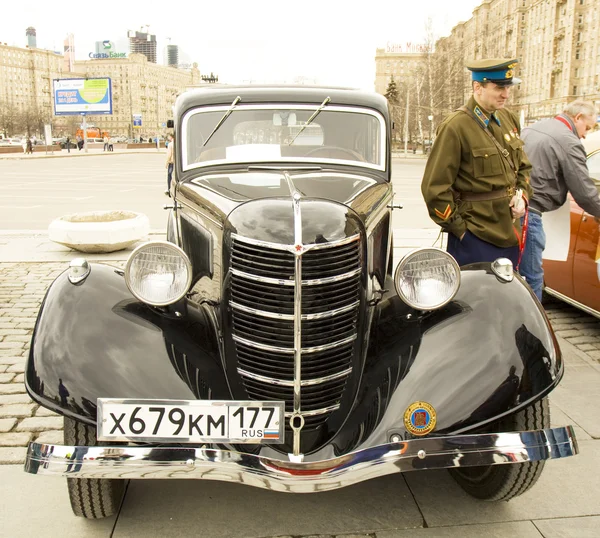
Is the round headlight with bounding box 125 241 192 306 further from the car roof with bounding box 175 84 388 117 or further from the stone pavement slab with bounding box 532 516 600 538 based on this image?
the stone pavement slab with bounding box 532 516 600 538

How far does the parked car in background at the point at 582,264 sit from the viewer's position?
17.2 feet

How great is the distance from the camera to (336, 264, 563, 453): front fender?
102 inches

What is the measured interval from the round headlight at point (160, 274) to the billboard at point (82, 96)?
5388 centimetres

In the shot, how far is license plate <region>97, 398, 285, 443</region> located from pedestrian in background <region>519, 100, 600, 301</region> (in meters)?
3.05

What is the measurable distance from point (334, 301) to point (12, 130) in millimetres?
104755

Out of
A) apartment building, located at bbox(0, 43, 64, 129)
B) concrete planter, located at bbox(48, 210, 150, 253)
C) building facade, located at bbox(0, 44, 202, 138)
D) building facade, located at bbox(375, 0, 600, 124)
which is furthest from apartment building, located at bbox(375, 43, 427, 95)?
concrete planter, located at bbox(48, 210, 150, 253)

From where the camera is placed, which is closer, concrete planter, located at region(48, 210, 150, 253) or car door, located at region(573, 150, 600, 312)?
car door, located at region(573, 150, 600, 312)

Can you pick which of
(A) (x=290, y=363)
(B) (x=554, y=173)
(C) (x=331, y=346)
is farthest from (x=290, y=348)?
(B) (x=554, y=173)

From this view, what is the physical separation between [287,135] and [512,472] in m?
2.45

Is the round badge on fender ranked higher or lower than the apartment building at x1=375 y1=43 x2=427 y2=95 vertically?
lower

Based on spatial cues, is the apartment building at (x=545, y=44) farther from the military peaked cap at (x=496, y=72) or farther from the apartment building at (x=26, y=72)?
the apartment building at (x=26, y=72)

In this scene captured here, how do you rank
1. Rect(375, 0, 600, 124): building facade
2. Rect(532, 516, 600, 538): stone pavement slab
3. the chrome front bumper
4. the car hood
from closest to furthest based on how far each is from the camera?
the chrome front bumper, Rect(532, 516, 600, 538): stone pavement slab, the car hood, Rect(375, 0, 600, 124): building facade

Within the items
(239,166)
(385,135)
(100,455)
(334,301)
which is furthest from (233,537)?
(385,135)

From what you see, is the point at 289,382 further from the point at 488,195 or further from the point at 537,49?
the point at 537,49
